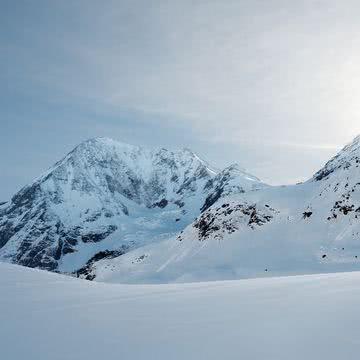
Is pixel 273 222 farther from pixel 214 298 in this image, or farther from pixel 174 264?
pixel 214 298

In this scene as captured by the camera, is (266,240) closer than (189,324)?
No

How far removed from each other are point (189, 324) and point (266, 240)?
35.7 metres

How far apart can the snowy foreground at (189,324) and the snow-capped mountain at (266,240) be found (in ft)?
81.0

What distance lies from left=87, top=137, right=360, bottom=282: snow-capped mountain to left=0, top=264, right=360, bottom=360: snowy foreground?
24.7 m

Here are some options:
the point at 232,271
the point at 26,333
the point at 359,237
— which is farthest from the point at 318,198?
the point at 26,333

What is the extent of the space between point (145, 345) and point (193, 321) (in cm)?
83

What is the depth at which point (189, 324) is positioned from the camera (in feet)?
13.4

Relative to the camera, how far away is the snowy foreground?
3246 millimetres

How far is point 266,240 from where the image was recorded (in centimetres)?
3869

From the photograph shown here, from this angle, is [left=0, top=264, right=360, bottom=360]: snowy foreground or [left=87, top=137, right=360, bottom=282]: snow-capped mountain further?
[left=87, top=137, right=360, bottom=282]: snow-capped mountain

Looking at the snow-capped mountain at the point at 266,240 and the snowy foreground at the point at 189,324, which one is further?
the snow-capped mountain at the point at 266,240

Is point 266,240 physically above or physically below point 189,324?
above

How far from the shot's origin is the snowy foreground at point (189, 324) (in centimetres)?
325

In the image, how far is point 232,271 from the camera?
34344 mm
